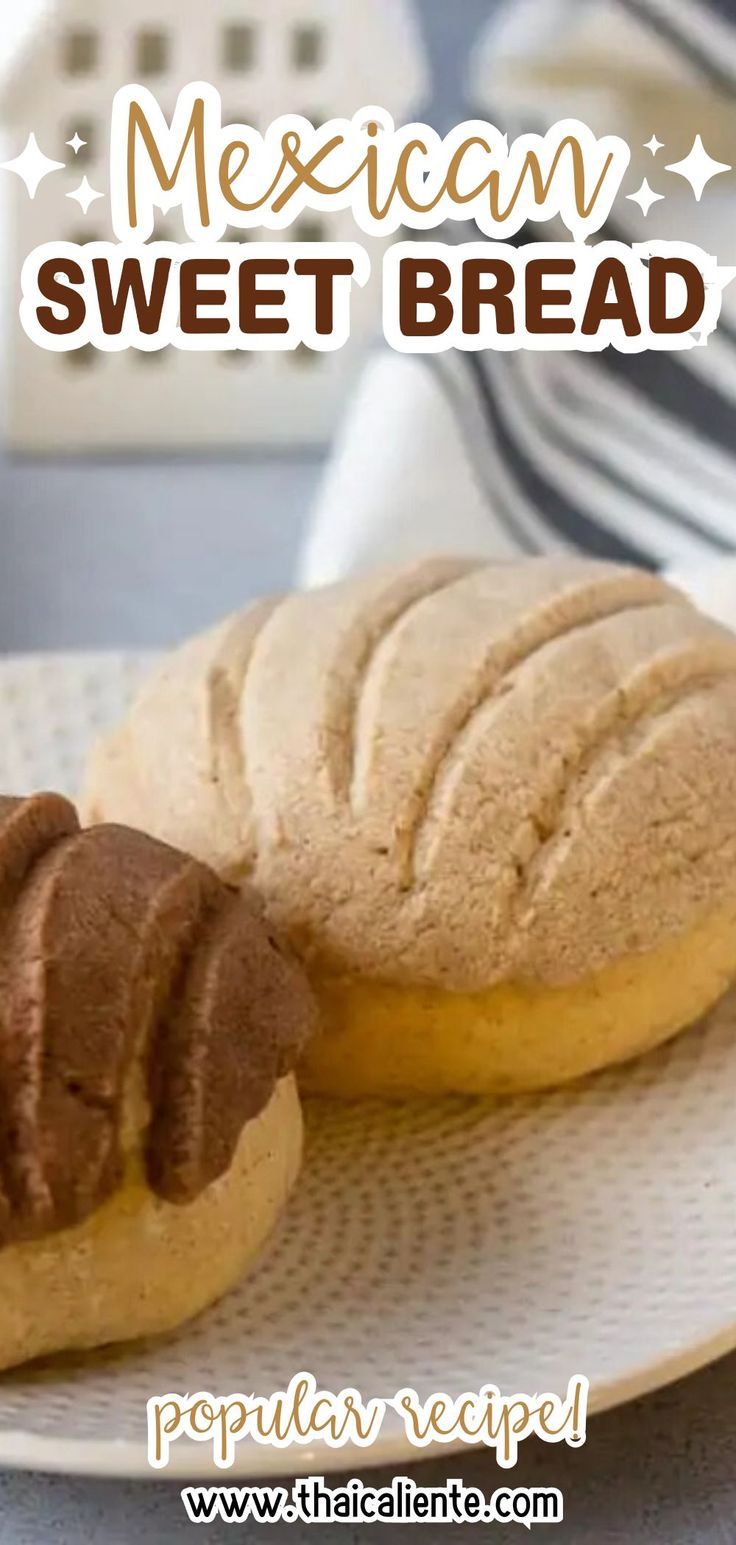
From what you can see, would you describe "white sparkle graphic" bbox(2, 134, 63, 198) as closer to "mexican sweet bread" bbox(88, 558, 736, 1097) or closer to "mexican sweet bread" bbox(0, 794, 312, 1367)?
"mexican sweet bread" bbox(88, 558, 736, 1097)

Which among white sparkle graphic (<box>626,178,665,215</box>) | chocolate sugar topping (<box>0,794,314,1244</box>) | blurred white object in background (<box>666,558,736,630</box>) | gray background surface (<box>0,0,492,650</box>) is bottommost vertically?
chocolate sugar topping (<box>0,794,314,1244</box>)

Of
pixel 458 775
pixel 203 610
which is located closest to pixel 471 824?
pixel 458 775

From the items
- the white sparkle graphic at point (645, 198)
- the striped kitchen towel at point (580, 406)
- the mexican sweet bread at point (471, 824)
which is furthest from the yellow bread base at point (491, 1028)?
the white sparkle graphic at point (645, 198)

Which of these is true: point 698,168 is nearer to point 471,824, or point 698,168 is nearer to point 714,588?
point 714,588

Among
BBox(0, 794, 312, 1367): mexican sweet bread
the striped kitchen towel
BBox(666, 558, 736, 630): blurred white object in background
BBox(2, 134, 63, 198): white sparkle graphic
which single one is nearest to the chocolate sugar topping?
BBox(0, 794, 312, 1367): mexican sweet bread

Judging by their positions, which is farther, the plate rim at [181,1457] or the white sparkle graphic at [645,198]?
the white sparkle graphic at [645,198]

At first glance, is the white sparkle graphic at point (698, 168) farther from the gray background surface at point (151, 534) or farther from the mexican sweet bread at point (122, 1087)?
the mexican sweet bread at point (122, 1087)
